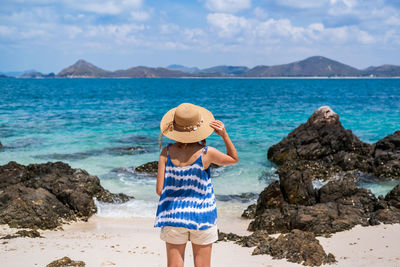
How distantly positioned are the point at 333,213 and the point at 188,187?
616 cm

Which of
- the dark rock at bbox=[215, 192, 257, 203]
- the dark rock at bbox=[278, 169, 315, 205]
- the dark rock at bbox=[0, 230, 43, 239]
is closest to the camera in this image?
the dark rock at bbox=[0, 230, 43, 239]

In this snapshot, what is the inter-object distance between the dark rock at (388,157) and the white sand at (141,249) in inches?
301

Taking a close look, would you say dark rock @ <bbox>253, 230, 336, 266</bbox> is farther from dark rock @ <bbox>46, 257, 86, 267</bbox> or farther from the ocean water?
the ocean water

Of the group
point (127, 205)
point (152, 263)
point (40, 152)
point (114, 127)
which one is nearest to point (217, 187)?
point (127, 205)

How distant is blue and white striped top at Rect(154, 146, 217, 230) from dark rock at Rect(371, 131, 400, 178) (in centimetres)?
1341

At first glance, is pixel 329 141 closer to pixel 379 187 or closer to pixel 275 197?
pixel 379 187

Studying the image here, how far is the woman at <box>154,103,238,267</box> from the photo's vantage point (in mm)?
3533

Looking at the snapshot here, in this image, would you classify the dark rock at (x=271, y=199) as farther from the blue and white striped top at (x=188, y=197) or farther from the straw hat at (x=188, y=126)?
the straw hat at (x=188, y=126)

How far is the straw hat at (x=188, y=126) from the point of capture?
352 centimetres

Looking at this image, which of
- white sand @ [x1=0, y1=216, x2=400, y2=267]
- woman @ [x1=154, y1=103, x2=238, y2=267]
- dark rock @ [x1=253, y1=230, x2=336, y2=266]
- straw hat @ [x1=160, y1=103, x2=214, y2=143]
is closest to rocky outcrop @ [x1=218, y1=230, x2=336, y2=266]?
dark rock @ [x1=253, y1=230, x2=336, y2=266]

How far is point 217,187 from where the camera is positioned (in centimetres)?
1379

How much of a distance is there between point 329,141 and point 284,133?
927 centimetres

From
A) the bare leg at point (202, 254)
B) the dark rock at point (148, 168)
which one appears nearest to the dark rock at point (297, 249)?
the bare leg at point (202, 254)

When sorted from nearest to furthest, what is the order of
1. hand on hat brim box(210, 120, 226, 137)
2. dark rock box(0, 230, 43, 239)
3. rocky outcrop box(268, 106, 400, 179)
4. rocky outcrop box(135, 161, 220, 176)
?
hand on hat brim box(210, 120, 226, 137), dark rock box(0, 230, 43, 239), rocky outcrop box(268, 106, 400, 179), rocky outcrop box(135, 161, 220, 176)
